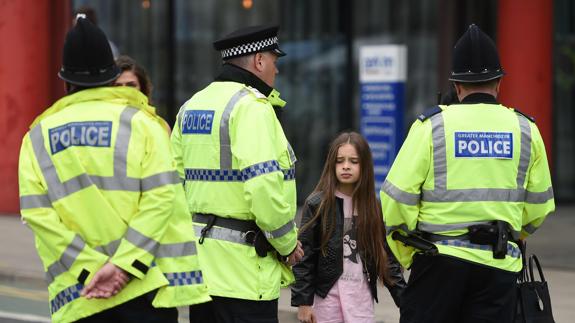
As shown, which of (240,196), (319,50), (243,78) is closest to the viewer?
(240,196)

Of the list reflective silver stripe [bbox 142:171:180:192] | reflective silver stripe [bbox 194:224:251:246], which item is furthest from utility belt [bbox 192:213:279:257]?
reflective silver stripe [bbox 142:171:180:192]

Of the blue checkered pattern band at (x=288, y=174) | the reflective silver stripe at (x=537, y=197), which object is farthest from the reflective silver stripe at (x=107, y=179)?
the reflective silver stripe at (x=537, y=197)

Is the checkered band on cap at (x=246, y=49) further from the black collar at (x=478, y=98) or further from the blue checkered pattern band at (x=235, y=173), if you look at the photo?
the black collar at (x=478, y=98)

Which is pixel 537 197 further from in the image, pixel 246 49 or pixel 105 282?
pixel 105 282

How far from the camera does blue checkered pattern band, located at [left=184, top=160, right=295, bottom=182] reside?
5438 mm

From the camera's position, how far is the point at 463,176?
5.65 m

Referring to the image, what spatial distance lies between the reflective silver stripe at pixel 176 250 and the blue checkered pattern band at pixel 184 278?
2.8 inches

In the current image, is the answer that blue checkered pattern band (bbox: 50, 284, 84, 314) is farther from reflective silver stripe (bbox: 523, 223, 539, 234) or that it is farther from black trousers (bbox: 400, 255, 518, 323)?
reflective silver stripe (bbox: 523, 223, 539, 234)

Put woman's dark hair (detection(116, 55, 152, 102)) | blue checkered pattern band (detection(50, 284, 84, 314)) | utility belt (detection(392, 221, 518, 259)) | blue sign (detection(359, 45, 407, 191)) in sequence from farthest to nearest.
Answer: blue sign (detection(359, 45, 407, 191)) → woman's dark hair (detection(116, 55, 152, 102)) → utility belt (detection(392, 221, 518, 259)) → blue checkered pattern band (detection(50, 284, 84, 314))

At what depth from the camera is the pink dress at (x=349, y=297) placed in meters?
6.63

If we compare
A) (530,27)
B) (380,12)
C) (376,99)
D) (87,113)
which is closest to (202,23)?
(380,12)

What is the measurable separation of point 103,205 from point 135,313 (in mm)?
425

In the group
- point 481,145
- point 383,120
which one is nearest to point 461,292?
point 481,145

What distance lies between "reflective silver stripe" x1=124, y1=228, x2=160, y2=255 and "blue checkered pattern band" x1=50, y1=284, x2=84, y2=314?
0.87 feet
